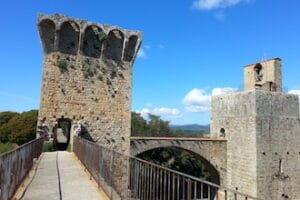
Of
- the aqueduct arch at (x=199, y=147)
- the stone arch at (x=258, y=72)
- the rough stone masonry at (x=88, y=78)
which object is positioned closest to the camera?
the rough stone masonry at (x=88, y=78)

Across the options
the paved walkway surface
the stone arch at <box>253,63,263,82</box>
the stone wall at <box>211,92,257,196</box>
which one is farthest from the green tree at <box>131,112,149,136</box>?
the paved walkway surface

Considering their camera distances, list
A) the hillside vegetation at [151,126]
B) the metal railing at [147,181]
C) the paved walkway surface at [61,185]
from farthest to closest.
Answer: the hillside vegetation at [151,126], the paved walkway surface at [61,185], the metal railing at [147,181]

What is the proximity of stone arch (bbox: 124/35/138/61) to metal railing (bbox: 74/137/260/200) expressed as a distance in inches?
468

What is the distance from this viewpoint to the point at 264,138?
750 inches

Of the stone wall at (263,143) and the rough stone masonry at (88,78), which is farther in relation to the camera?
the stone wall at (263,143)

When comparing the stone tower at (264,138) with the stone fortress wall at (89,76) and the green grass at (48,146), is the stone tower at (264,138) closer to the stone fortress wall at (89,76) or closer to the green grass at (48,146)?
the stone fortress wall at (89,76)

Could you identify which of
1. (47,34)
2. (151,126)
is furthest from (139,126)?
(47,34)

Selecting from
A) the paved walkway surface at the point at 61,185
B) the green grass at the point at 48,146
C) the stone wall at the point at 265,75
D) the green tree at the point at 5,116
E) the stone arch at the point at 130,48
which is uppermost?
the stone arch at the point at 130,48

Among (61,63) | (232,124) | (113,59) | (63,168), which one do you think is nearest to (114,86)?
(113,59)

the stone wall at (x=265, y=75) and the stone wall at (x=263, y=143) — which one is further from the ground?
the stone wall at (x=265, y=75)

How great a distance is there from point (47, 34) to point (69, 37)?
114 cm

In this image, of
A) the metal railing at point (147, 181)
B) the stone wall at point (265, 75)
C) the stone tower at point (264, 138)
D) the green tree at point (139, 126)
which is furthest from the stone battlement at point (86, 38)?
the green tree at point (139, 126)

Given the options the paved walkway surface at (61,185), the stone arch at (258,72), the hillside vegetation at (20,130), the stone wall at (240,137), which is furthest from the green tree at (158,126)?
the paved walkway surface at (61,185)

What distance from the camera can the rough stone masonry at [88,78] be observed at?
1672 cm
